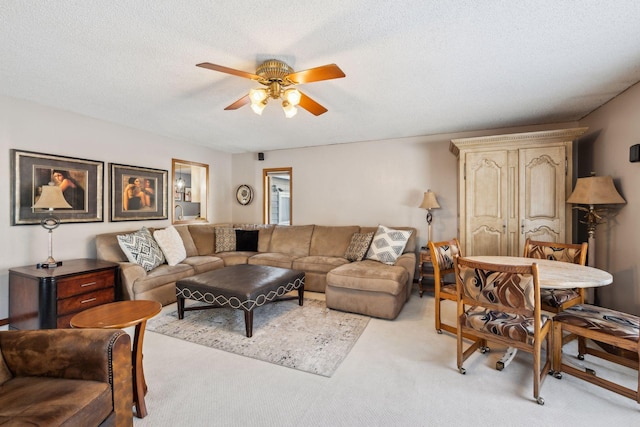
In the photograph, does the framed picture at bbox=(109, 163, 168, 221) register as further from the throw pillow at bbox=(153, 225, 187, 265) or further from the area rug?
the area rug

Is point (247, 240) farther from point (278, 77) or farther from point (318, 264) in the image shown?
point (278, 77)

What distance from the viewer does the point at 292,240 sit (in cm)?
494

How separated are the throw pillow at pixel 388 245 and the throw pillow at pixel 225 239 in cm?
242

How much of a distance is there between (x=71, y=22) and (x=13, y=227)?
248cm

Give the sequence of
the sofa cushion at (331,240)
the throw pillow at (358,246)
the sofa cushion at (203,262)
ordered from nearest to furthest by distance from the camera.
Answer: the sofa cushion at (203,262)
the throw pillow at (358,246)
the sofa cushion at (331,240)

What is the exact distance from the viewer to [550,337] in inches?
82.2

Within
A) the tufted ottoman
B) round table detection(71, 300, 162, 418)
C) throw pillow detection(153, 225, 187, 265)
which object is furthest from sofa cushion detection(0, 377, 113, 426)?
throw pillow detection(153, 225, 187, 265)

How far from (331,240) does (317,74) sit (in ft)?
10.0

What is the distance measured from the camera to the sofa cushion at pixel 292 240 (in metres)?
4.85

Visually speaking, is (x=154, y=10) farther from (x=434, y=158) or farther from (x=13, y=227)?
(x=434, y=158)

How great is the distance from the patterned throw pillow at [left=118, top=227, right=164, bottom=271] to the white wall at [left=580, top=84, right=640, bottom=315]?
5.11 meters

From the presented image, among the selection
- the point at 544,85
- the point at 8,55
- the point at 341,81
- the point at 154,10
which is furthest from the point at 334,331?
the point at 8,55

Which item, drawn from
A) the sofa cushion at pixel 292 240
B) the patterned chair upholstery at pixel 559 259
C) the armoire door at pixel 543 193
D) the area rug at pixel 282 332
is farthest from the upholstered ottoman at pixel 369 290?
the armoire door at pixel 543 193

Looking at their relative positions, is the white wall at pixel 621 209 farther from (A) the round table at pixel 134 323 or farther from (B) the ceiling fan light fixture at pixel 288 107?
(A) the round table at pixel 134 323
